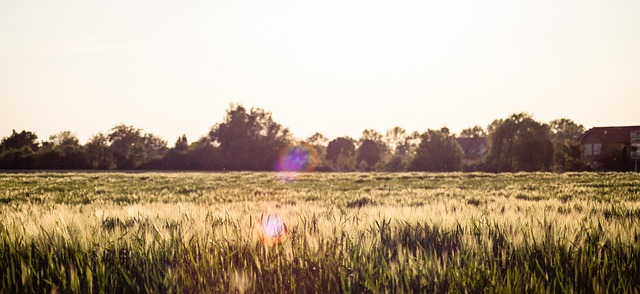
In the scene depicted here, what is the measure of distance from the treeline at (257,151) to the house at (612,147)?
7780 mm

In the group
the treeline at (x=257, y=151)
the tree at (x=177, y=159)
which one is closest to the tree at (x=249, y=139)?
the treeline at (x=257, y=151)

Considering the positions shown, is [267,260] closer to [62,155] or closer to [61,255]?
[61,255]

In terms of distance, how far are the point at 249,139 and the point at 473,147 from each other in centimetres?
6689

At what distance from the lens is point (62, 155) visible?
204ft

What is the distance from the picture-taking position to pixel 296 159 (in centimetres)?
7988

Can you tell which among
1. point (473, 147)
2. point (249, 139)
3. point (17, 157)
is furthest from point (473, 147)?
point (17, 157)

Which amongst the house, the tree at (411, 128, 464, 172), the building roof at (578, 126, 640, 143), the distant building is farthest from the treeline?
the distant building

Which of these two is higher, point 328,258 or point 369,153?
point 369,153

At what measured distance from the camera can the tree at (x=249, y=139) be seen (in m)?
77.1

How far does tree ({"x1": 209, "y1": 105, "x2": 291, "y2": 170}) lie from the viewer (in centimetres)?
7706

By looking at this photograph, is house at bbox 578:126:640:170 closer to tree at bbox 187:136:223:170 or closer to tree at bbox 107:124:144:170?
tree at bbox 187:136:223:170

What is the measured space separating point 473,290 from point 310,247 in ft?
3.29

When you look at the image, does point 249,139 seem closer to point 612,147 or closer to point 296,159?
point 296,159

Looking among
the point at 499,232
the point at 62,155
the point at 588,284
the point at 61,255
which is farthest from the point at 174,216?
the point at 62,155
